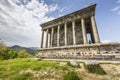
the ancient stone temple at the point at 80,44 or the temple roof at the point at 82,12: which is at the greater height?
the temple roof at the point at 82,12

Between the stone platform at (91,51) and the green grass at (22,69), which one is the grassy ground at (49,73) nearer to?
the green grass at (22,69)

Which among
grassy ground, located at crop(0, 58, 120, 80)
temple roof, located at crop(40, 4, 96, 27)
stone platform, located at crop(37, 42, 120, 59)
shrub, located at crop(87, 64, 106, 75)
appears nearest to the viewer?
grassy ground, located at crop(0, 58, 120, 80)

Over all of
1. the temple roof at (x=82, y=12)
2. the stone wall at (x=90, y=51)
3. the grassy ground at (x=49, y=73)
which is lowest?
the grassy ground at (x=49, y=73)

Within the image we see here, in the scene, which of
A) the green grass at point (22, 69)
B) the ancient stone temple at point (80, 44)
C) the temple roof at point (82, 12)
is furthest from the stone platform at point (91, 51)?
the temple roof at point (82, 12)

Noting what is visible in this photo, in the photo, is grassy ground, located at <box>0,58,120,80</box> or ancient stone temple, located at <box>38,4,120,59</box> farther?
ancient stone temple, located at <box>38,4,120,59</box>

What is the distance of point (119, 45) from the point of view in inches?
527

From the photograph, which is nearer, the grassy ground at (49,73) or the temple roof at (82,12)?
the grassy ground at (49,73)

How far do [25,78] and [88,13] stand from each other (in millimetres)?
19143

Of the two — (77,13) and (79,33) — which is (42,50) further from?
(77,13)

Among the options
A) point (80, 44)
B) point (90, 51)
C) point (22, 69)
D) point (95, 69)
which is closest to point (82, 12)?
point (80, 44)

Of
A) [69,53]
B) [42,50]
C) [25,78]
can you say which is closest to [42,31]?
[42,50]

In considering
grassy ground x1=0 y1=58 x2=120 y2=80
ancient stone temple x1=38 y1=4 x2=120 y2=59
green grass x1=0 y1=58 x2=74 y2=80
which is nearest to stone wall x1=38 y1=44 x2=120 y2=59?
ancient stone temple x1=38 y1=4 x2=120 y2=59

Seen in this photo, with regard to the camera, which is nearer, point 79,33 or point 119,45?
point 119,45

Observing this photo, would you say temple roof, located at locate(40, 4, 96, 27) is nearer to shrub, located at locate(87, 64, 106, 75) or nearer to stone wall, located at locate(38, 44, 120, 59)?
stone wall, located at locate(38, 44, 120, 59)
